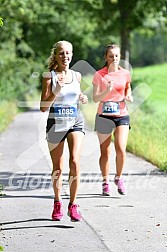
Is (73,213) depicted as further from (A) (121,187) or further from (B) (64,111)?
(A) (121,187)

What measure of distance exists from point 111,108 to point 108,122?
25 cm

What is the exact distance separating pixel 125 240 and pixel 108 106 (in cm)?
315

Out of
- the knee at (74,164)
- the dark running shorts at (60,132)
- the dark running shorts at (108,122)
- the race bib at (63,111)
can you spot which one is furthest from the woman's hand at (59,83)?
the dark running shorts at (108,122)

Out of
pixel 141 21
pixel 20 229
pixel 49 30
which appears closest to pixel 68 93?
pixel 20 229

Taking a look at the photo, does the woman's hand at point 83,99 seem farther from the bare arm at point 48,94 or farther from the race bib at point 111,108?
the race bib at point 111,108

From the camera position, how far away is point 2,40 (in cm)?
3847

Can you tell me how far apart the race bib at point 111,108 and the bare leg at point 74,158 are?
1.87m

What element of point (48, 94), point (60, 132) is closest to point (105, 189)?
point (60, 132)

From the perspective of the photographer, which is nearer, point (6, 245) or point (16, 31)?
point (6, 245)

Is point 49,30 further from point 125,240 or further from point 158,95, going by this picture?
point 125,240

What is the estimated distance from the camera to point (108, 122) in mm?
10672

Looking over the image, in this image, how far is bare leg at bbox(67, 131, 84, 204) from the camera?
8625 millimetres

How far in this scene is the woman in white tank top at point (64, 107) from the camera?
858 centimetres

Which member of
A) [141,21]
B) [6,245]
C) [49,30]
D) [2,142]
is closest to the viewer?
[6,245]
